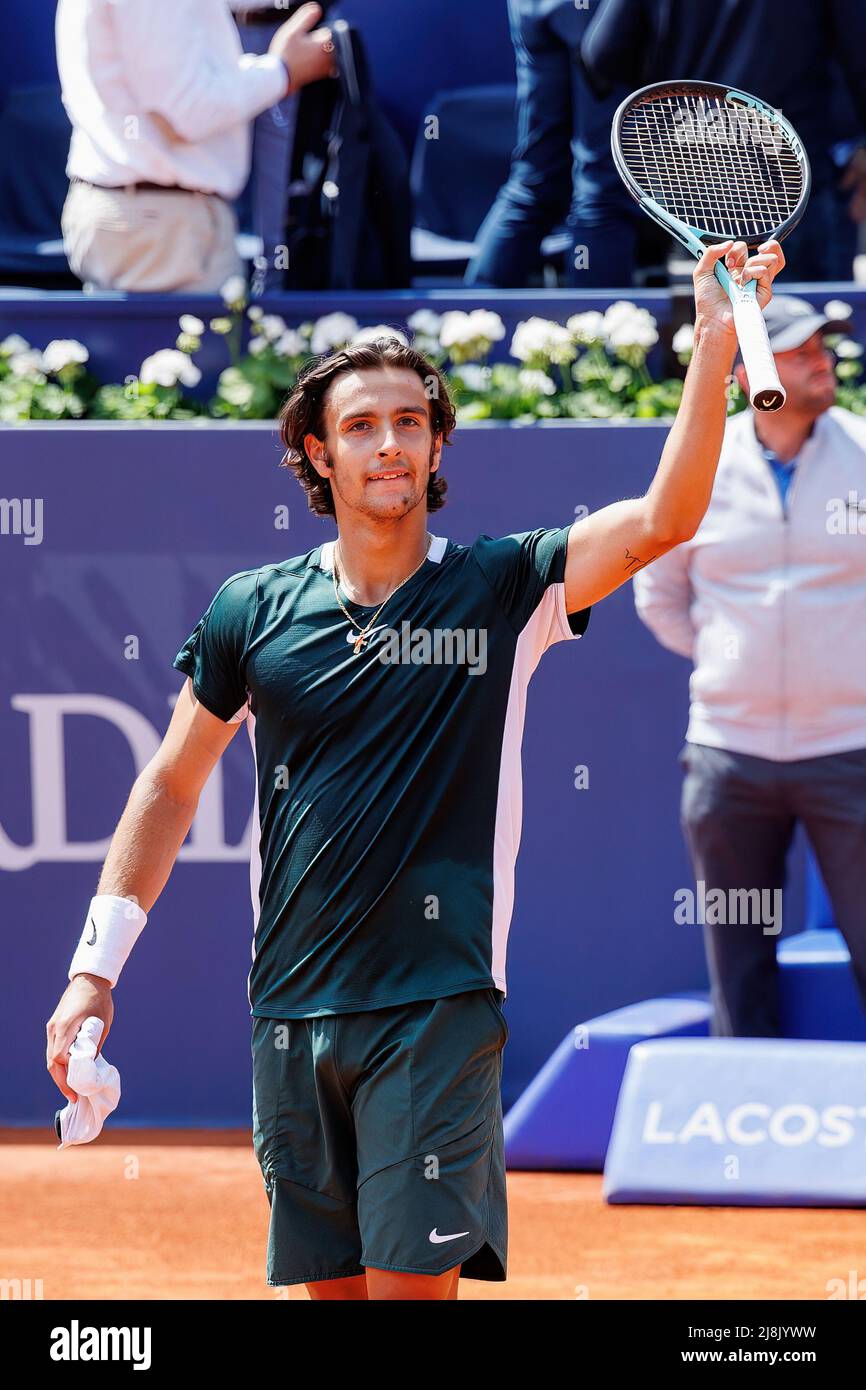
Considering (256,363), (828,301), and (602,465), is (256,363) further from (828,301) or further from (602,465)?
(828,301)

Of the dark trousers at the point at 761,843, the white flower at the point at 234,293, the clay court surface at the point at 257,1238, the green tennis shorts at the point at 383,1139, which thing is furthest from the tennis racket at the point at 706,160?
the white flower at the point at 234,293

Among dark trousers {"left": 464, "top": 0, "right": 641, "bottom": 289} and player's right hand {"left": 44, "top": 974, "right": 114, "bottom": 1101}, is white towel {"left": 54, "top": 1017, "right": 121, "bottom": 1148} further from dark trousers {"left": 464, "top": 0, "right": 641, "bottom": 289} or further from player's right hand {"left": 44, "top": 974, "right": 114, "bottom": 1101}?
dark trousers {"left": 464, "top": 0, "right": 641, "bottom": 289}

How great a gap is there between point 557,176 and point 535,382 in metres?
1.16

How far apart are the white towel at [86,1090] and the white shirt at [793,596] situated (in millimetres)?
2721

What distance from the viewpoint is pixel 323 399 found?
2.82 metres

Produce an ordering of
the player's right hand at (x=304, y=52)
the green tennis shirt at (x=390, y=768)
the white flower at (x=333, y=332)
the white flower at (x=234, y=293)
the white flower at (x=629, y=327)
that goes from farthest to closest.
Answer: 1. the player's right hand at (x=304, y=52)
2. the white flower at (x=234, y=293)
3. the white flower at (x=333, y=332)
4. the white flower at (x=629, y=327)
5. the green tennis shirt at (x=390, y=768)

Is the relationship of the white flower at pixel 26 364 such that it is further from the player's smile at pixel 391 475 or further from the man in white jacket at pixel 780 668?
the player's smile at pixel 391 475

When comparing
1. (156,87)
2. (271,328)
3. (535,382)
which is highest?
(156,87)

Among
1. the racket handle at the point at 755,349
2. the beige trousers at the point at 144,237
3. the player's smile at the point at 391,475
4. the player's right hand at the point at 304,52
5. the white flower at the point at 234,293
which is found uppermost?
the player's right hand at the point at 304,52

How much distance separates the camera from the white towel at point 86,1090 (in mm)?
2486

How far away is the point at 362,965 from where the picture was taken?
258cm

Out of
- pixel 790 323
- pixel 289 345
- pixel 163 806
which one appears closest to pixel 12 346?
pixel 289 345

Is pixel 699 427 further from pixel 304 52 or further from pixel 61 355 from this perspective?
pixel 304 52

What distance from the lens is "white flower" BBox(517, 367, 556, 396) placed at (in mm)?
5578
